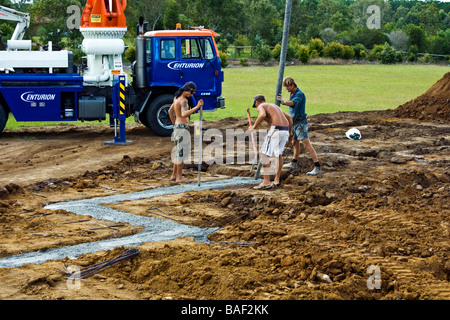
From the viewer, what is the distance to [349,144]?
16.1 meters

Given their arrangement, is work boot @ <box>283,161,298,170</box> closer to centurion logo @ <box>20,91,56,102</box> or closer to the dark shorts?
the dark shorts

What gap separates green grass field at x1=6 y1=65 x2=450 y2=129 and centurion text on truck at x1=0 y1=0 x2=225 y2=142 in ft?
11.0

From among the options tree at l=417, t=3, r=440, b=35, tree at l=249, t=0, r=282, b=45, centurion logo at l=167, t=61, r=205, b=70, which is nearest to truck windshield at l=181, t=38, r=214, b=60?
centurion logo at l=167, t=61, r=205, b=70

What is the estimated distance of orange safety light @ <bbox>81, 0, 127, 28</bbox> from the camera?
17344 millimetres

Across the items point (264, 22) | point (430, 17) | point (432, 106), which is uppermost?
point (430, 17)

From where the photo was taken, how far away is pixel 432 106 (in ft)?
72.1

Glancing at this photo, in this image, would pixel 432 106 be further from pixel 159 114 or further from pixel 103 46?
pixel 103 46

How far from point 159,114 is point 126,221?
8.58m

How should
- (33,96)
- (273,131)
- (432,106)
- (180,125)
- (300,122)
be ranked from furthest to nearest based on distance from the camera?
(432,106)
(33,96)
(300,122)
(180,125)
(273,131)

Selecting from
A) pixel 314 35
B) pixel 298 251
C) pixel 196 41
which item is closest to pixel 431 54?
pixel 314 35

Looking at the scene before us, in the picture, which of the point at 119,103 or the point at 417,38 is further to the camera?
the point at 417,38

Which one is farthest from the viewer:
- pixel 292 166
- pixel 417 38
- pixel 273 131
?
pixel 417 38

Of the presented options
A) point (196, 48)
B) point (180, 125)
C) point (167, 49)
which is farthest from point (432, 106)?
point (180, 125)

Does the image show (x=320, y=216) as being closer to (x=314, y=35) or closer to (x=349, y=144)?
(x=349, y=144)
